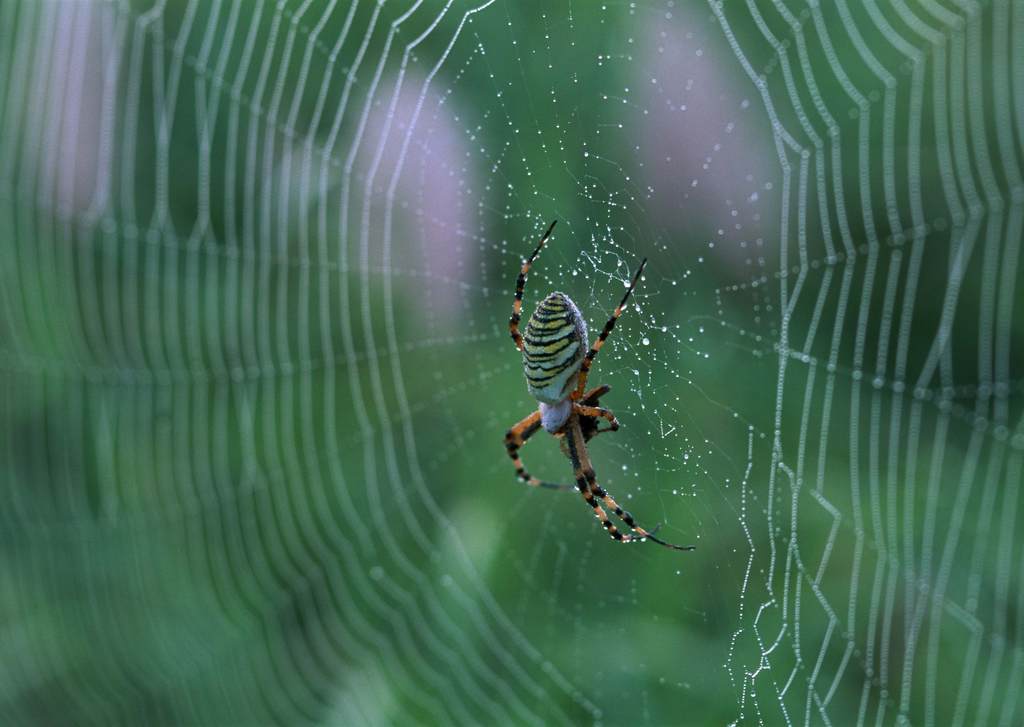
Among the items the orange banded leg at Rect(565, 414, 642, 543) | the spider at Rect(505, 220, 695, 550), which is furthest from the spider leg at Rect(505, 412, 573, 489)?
the orange banded leg at Rect(565, 414, 642, 543)

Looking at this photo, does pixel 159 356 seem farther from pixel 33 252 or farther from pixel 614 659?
pixel 614 659

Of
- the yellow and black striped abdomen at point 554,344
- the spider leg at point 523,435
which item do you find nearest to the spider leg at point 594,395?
the yellow and black striped abdomen at point 554,344

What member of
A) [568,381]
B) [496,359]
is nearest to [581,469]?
[568,381]

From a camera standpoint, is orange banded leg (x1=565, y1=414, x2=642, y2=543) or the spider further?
orange banded leg (x1=565, y1=414, x2=642, y2=543)

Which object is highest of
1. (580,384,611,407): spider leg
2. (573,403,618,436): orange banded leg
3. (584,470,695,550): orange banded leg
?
(580,384,611,407): spider leg

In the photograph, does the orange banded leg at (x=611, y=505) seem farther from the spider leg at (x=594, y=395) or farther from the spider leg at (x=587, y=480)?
the spider leg at (x=594, y=395)

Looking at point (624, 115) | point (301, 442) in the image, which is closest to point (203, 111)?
point (301, 442)

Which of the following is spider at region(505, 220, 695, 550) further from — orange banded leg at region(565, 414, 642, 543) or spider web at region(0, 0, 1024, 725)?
spider web at region(0, 0, 1024, 725)
